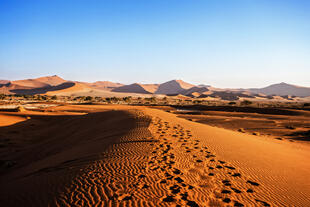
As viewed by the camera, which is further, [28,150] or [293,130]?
[293,130]

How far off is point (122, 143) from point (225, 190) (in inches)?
175

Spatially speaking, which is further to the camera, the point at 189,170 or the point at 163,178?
the point at 189,170

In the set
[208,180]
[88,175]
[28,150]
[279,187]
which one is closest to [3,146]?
[28,150]

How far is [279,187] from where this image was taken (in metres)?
4.85

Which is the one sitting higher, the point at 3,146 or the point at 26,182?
the point at 26,182

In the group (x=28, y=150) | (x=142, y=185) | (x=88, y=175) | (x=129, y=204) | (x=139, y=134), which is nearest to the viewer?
(x=129, y=204)

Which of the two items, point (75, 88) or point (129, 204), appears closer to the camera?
point (129, 204)

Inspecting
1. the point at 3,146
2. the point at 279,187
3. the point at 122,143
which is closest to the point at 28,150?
the point at 3,146

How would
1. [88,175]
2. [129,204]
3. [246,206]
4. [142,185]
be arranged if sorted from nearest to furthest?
1. [129,204]
2. [246,206]
3. [142,185]
4. [88,175]

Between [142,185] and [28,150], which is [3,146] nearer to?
[28,150]

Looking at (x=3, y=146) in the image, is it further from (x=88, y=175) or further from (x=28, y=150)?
(x=88, y=175)

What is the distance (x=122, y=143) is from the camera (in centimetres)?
763

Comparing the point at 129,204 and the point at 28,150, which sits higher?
the point at 129,204

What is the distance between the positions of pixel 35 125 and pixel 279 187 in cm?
1850
